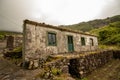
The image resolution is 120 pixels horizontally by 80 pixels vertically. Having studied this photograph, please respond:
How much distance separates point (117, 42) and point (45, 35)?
67.3ft

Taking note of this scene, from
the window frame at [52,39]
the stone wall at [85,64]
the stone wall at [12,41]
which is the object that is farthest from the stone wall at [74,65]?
the stone wall at [12,41]

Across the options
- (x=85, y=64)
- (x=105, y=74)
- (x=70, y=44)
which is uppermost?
(x=70, y=44)

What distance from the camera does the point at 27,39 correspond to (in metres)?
11.4

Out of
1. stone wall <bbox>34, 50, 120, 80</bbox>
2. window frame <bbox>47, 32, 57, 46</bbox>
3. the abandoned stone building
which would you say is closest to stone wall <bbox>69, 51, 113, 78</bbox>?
stone wall <bbox>34, 50, 120, 80</bbox>

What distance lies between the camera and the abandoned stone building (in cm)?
1155

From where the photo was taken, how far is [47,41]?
13.4 m

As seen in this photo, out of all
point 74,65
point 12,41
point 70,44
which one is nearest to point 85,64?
point 74,65

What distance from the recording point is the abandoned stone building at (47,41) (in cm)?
1155

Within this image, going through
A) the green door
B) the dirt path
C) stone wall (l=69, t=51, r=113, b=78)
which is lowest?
the dirt path

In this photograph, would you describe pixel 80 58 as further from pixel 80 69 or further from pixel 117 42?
pixel 117 42

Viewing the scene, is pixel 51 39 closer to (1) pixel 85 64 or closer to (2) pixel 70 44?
(2) pixel 70 44

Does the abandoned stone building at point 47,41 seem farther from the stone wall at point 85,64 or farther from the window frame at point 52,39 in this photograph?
the stone wall at point 85,64

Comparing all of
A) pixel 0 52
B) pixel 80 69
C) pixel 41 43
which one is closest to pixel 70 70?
pixel 80 69

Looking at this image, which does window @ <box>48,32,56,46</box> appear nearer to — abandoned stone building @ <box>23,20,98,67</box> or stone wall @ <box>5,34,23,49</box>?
abandoned stone building @ <box>23,20,98,67</box>
